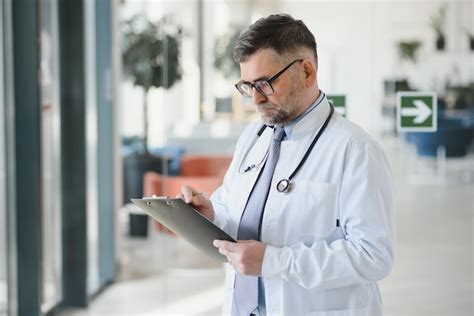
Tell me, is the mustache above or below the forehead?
below

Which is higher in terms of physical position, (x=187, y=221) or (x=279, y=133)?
(x=279, y=133)

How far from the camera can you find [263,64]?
1792mm

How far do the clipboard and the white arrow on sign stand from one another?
189 centimetres

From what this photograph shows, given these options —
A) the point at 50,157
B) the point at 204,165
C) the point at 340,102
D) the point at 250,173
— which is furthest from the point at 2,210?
the point at 250,173

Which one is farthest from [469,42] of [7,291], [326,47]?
[7,291]

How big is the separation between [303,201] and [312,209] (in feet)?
0.10

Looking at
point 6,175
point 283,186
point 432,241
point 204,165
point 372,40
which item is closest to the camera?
point 283,186

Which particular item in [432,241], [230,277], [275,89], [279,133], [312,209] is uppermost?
[275,89]

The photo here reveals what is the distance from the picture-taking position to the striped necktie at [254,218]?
75.7 inches

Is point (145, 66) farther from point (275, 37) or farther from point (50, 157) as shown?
point (275, 37)

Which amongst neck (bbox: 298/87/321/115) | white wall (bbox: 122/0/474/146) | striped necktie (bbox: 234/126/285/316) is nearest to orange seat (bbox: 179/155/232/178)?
A: white wall (bbox: 122/0/474/146)

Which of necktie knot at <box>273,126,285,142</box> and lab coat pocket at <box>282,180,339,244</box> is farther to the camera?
necktie knot at <box>273,126,285,142</box>

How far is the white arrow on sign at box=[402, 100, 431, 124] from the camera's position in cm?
357

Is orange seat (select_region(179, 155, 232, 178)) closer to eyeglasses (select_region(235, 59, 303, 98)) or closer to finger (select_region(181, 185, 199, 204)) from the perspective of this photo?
finger (select_region(181, 185, 199, 204))
